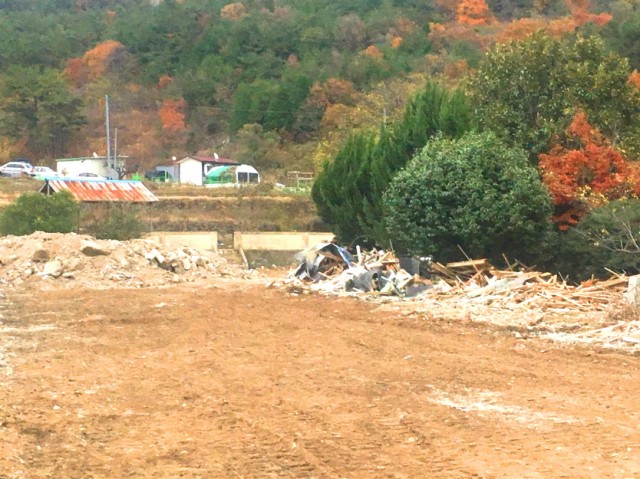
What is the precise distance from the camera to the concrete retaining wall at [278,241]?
3758 centimetres

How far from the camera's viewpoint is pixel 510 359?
11.4 metres

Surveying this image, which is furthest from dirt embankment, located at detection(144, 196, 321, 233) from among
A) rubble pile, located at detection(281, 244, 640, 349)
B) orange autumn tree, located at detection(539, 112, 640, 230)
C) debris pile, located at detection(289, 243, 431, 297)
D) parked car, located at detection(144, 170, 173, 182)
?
orange autumn tree, located at detection(539, 112, 640, 230)

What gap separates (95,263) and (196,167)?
3874 cm

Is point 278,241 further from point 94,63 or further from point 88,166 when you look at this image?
point 94,63

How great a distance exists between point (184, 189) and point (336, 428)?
45787 mm

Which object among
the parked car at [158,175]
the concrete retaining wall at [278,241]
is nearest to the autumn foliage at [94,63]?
the parked car at [158,175]

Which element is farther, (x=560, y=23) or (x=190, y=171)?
(x=560, y=23)

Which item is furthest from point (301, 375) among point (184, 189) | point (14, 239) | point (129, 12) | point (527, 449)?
point (129, 12)

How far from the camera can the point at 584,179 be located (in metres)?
20.9

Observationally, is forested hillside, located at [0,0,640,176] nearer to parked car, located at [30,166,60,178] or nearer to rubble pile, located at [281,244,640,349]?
parked car, located at [30,166,60,178]

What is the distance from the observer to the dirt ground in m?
6.57

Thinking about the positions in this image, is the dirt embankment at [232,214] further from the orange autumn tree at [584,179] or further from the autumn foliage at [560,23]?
the orange autumn tree at [584,179]

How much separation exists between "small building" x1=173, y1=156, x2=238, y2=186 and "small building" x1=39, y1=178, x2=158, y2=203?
19.1 meters

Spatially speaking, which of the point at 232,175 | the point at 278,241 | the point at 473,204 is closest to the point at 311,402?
the point at 473,204
